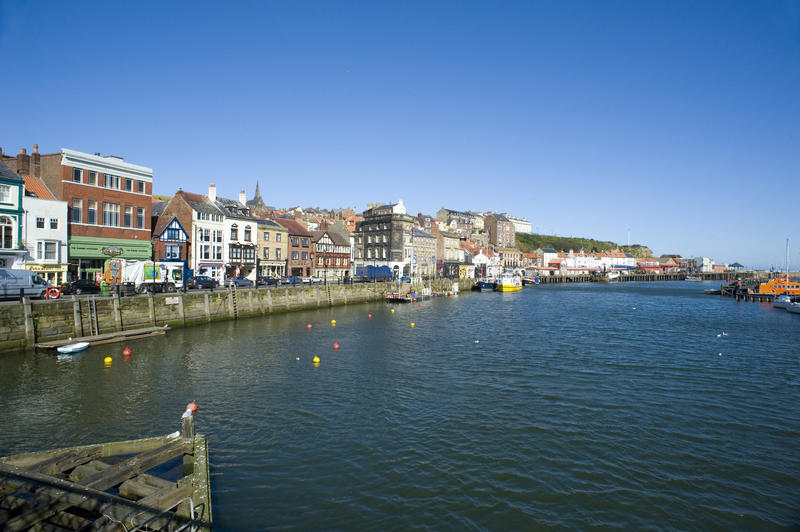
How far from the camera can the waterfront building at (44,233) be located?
3655 centimetres

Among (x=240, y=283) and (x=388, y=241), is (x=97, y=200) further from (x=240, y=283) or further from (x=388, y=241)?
(x=388, y=241)

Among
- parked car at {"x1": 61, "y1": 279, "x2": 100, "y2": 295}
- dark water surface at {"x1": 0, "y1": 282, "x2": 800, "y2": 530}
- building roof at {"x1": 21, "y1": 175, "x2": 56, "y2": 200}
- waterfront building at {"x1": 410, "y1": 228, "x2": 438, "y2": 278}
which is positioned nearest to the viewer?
dark water surface at {"x1": 0, "y1": 282, "x2": 800, "y2": 530}

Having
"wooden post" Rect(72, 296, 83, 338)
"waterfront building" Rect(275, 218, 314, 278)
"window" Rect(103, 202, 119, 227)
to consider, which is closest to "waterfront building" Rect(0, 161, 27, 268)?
"window" Rect(103, 202, 119, 227)

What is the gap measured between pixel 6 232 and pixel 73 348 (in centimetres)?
1731

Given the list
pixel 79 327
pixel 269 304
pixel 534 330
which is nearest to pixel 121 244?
pixel 269 304

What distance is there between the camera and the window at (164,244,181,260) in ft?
174

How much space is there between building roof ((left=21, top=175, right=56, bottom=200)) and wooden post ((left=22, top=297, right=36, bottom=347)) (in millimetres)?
17677

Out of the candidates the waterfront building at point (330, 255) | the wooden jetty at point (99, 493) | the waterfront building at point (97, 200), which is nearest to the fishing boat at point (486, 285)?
the waterfront building at point (330, 255)

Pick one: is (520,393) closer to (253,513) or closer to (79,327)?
(253,513)

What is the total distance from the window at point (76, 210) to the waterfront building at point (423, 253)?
60.7 m

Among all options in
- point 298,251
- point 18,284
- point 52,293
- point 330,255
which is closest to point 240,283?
point 52,293

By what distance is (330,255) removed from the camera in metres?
79.6

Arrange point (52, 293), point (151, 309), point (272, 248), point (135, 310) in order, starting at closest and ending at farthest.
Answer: point (52, 293)
point (135, 310)
point (151, 309)
point (272, 248)

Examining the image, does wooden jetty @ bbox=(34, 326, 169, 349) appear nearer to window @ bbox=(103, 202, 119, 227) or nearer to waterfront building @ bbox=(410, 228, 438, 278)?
window @ bbox=(103, 202, 119, 227)
